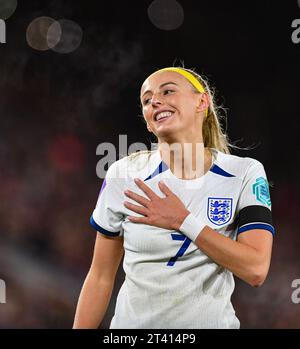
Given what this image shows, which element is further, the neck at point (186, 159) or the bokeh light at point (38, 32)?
the bokeh light at point (38, 32)

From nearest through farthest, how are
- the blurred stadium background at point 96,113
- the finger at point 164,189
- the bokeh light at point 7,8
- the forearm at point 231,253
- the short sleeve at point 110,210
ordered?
the forearm at point 231,253 < the finger at point 164,189 < the short sleeve at point 110,210 < the blurred stadium background at point 96,113 < the bokeh light at point 7,8

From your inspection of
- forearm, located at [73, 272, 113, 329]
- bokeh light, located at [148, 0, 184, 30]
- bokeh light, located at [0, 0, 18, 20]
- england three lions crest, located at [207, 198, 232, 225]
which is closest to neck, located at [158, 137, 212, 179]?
england three lions crest, located at [207, 198, 232, 225]

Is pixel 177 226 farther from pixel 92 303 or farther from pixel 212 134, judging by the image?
pixel 212 134

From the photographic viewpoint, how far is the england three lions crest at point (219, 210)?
1.49m

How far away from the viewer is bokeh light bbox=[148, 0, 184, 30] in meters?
3.74

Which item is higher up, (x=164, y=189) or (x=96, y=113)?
(x=96, y=113)

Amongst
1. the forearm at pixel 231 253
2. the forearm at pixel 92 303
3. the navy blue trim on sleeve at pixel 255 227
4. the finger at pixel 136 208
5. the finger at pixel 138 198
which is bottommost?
the forearm at pixel 92 303

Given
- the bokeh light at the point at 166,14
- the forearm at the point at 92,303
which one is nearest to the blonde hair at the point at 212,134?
the forearm at the point at 92,303

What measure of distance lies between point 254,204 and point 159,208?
28 cm

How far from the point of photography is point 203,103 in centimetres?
177

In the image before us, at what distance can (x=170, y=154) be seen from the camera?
1.67 m

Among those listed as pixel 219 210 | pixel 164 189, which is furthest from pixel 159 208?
pixel 219 210

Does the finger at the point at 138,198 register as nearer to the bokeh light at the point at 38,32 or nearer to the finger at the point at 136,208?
the finger at the point at 136,208
